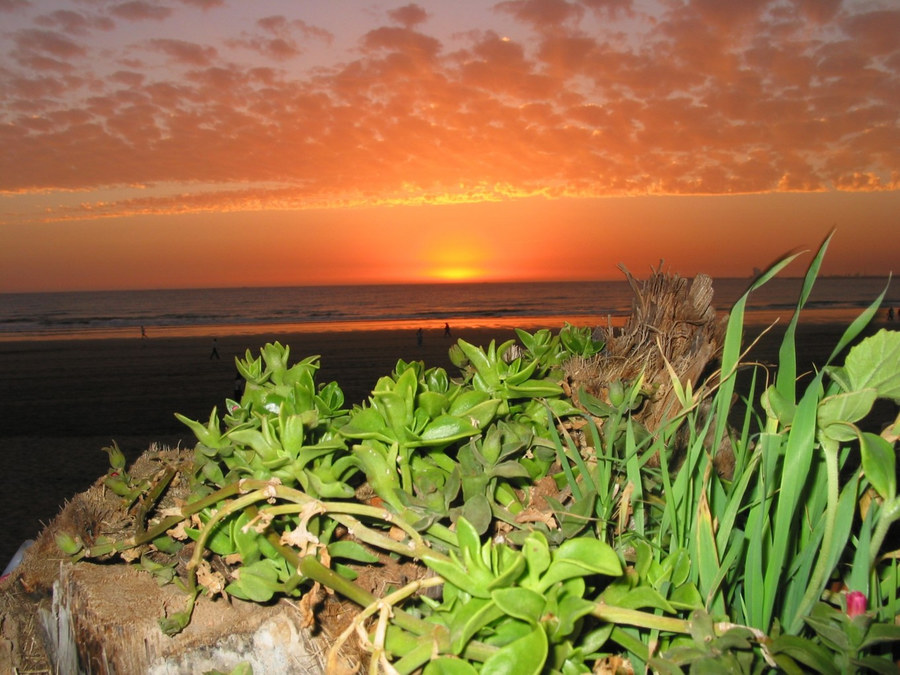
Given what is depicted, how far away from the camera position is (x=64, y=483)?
7707 mm

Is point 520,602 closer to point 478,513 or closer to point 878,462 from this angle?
point 478,513

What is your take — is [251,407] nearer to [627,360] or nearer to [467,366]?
[467,366]

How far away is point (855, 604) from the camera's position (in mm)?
787

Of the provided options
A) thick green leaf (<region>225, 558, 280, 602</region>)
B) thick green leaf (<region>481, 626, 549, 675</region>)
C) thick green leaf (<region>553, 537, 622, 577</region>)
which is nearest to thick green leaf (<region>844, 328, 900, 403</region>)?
thick green leaf (<region>553, 537, 622, 577</region>)

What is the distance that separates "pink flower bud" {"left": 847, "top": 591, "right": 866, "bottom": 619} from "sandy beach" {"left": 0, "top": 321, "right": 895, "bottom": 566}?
3395 millimetres

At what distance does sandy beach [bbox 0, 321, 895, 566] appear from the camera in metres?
7.89

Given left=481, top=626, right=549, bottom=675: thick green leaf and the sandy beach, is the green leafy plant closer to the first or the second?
left=481, top=626, right=549, bottom=675: thick green leaf

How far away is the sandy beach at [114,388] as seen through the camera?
789 centimetres

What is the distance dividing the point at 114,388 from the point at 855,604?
48.6ft

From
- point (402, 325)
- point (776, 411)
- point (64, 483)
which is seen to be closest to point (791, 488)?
point (776, 411)

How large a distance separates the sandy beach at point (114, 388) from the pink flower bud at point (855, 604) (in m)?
3.39

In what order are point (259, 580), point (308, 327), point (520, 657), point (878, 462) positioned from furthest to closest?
point (308, 327) → point (259, 580) → point (878, 462) → point (520, 657)

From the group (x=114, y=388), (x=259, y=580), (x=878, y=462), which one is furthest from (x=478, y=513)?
(x=114, y=388)

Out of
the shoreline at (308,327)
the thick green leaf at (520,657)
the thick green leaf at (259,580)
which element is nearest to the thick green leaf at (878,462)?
the thick green leaf at (520,657)
